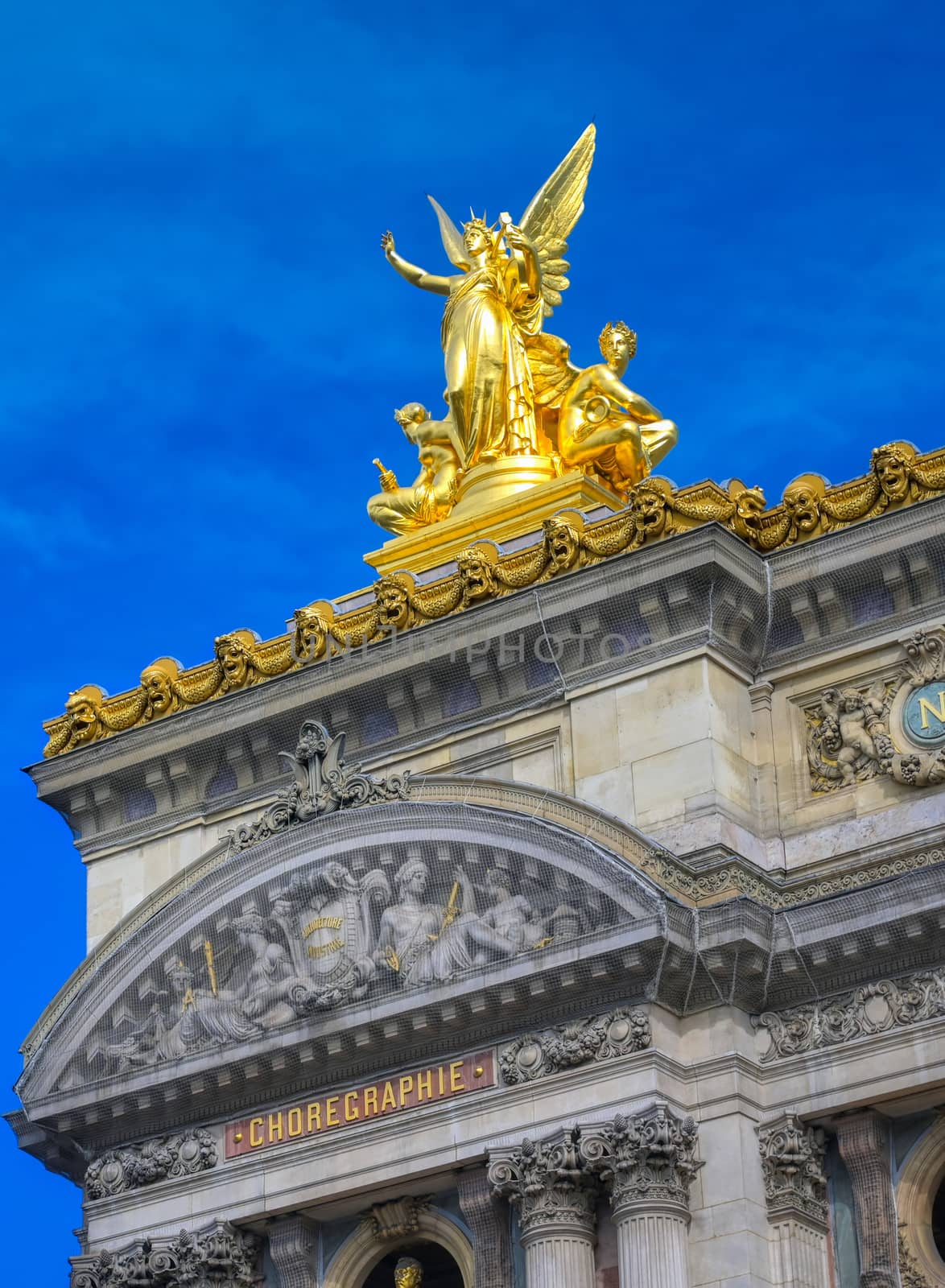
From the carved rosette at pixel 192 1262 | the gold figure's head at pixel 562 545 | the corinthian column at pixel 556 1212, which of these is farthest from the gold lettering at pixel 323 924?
the gold figure's head at pixel 562 545

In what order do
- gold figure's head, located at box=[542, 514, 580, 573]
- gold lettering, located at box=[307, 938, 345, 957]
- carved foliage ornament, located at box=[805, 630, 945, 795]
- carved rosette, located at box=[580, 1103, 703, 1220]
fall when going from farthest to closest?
gold figure's head, located at box=[542, 514, 580, 573]
gold lettering, located at box=[307, 938, 345, 957]
carved foliage ornament, located at box=[805, 630, 945, 795]
carved rosette, located at box=[580, 1103, 703, 1220]

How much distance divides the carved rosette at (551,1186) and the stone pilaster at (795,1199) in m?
1.60

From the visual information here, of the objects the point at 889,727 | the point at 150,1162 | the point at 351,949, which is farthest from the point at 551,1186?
the point at 889,727

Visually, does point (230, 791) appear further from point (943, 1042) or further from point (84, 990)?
point (943, 1042)

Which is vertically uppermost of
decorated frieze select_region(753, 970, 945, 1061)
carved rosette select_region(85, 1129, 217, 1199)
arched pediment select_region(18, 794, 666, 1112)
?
arched pediment select_region(18, 794, 666, 1112)

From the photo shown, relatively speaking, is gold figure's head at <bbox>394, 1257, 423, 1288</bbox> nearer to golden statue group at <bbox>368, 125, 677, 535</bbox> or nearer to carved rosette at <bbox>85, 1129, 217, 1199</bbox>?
carved rosette at <bbox>85, 1129, 217, 1199</bbox>

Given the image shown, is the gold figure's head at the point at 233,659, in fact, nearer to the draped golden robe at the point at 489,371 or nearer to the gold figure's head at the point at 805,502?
the draped golden robe at the point at 489,371

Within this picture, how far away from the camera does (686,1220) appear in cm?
3012

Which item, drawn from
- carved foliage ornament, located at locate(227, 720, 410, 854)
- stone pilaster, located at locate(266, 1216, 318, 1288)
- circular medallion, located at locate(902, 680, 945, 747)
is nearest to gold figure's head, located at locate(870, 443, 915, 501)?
circular medallion, located at locate(902, 680, 945, 747)

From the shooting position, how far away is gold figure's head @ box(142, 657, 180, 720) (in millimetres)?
35469

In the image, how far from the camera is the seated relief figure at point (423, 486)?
37594mm

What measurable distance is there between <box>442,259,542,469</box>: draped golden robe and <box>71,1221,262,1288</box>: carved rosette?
30.7 feet

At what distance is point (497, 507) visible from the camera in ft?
120

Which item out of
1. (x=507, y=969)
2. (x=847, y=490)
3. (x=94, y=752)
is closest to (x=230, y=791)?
(x=94, y=752)
